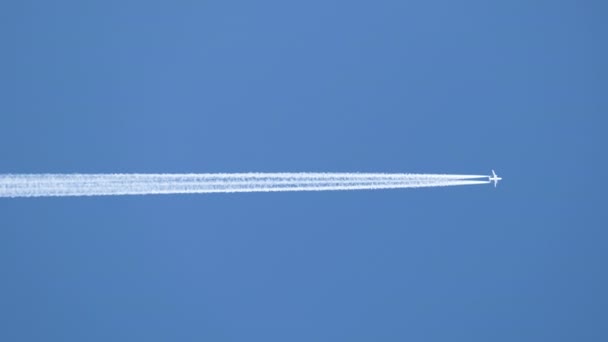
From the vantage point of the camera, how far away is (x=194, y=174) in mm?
20312

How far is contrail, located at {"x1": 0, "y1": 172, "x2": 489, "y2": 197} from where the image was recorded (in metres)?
18.2

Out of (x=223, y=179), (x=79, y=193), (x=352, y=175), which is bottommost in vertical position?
(x=79, y=193)

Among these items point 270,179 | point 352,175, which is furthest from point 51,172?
point 352,175

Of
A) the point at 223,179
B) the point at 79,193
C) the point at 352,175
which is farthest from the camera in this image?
the point at 352,175

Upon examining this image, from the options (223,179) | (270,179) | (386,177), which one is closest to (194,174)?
(223,179)

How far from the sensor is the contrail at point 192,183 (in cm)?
1823

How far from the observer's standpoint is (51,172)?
20.8 m

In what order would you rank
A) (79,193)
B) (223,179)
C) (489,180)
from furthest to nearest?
(489,180)
(223,179)
(79,193)

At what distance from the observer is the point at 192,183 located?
19531mm

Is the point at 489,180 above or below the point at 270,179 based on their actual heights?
above

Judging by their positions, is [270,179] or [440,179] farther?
[440,179]

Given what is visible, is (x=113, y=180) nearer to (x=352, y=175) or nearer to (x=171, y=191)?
(x=171, y=191)

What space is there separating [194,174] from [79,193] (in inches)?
136

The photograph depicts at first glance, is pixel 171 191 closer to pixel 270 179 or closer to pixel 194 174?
pixel 194 174
